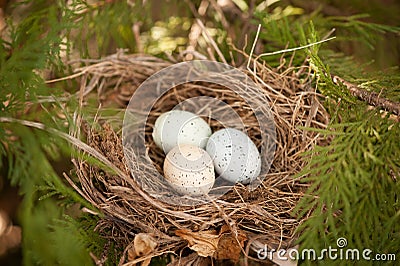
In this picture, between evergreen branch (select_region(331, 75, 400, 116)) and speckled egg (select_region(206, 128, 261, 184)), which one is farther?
speckled egg (select_region(206, 128, 261, 184))

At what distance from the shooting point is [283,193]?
97cm

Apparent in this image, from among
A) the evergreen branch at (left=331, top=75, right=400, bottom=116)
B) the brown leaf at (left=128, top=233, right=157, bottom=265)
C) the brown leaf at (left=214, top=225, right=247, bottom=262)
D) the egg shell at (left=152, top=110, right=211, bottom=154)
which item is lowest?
the brown leaf at (left=214, top=225, right=247, bottom=262)

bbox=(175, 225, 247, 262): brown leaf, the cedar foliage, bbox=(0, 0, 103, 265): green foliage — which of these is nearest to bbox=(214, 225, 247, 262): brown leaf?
bbox=(175, 225, 247, 262): brown leaf

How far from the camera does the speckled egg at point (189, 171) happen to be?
39.7 inches

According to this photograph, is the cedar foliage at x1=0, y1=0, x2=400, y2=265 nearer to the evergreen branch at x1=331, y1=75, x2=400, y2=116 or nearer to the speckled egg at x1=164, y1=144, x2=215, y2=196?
the evergreen branch at x1=331, y1=75, x2=400, y2=116

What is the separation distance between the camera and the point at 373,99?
870 millimetres

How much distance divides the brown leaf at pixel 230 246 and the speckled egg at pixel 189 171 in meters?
0.12

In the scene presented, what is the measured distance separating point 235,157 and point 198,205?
0.14 m

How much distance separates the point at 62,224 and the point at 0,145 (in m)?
0.19

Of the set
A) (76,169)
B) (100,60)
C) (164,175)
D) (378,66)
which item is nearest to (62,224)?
(76,169)

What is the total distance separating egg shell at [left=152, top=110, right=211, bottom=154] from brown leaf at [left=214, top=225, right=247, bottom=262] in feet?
0.88

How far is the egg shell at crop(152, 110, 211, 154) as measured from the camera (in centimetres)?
109

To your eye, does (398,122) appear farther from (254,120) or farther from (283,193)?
(254,120)

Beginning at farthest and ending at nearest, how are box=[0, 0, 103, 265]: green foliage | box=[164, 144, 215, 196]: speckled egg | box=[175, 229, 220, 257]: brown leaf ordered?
box=[164, 144, 215, 196]: speckled egg, box=[175, 229, 220, 257]: brown leaf, box=[0, 0, 103, 265]: green foliage
